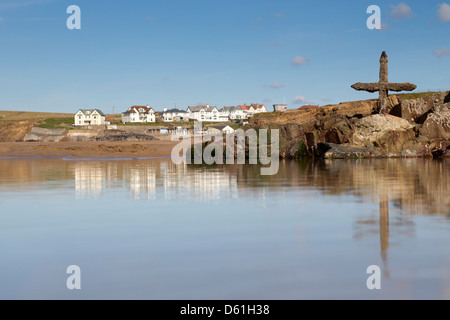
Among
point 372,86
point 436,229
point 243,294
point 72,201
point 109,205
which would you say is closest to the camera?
point 243,294

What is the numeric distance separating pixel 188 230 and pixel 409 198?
Result: 6091 millimetres

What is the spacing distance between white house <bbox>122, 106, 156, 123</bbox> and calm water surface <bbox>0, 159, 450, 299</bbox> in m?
155

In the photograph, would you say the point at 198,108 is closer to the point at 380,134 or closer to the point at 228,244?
A: the point at 380,134

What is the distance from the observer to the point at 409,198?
37.7 feet

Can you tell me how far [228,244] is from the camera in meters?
6.94

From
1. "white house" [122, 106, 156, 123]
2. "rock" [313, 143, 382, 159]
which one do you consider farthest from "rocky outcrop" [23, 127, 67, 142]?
"white house" [122, 106, 156, 123]

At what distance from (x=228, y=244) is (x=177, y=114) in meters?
174

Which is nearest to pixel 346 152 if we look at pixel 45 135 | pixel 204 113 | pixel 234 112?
pixel 45 135

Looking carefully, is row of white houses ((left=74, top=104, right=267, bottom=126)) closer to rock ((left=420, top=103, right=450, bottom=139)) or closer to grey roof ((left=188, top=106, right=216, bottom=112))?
grey roof ((left=188, top=106, right=216, bottom=112))

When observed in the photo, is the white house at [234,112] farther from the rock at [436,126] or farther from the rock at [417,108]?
the rock at [436,126]
